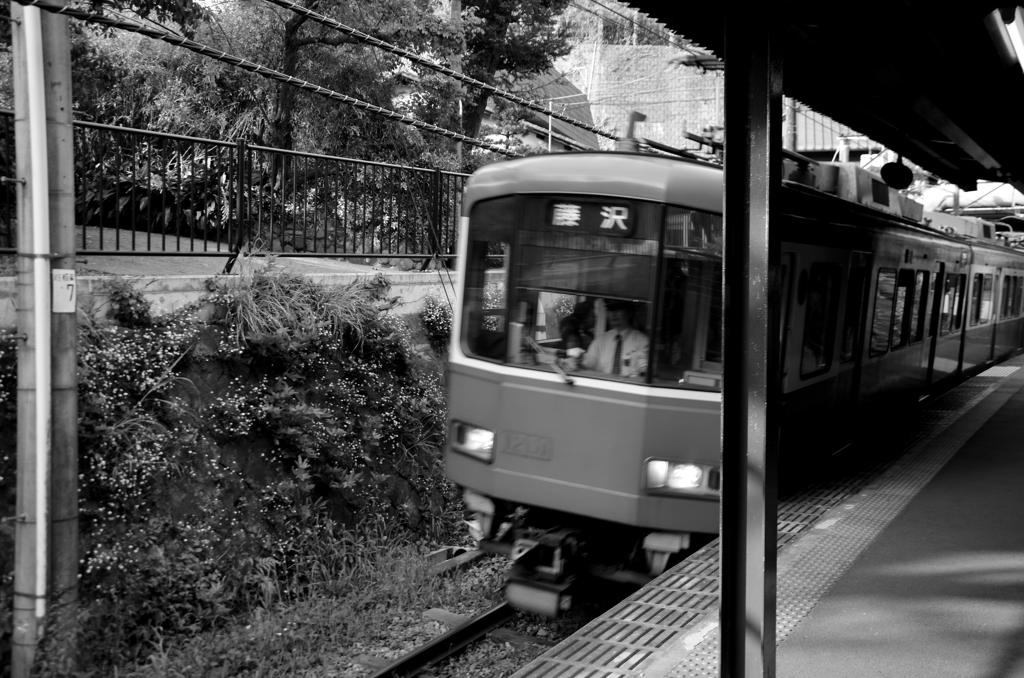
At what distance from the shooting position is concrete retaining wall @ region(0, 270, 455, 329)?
5.85 m

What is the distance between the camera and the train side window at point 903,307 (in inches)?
381

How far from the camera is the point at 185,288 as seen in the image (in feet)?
23.3

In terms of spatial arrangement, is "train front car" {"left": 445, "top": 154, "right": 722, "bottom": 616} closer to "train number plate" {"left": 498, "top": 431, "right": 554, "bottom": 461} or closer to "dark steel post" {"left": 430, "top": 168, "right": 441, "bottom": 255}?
"train number plate" {"left": 498, "top": 431, "right": 554, "bottom": 461}

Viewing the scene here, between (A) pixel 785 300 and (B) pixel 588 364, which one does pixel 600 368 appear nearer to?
(B) pixel 588 364

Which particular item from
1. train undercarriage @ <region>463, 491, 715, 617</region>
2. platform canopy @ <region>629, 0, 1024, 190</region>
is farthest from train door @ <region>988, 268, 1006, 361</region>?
train undercarriage @ <region>463, 491, 715, 617</region>

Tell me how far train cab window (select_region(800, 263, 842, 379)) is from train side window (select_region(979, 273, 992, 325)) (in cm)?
868

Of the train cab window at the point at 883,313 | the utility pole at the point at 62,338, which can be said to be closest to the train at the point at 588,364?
the utility pole at the point at 62,338

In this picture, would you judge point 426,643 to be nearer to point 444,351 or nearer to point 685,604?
point 685,604

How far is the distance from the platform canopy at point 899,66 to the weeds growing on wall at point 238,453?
12.7 ft

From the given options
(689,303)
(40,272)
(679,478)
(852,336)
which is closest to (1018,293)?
(852,336)

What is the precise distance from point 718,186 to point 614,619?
2444 mm

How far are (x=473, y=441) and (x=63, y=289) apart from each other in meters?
2.54

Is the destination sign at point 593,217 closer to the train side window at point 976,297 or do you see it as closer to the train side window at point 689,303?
the train side window at point 689,303

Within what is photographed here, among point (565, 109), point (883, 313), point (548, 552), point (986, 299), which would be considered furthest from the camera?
point (565, 109)
